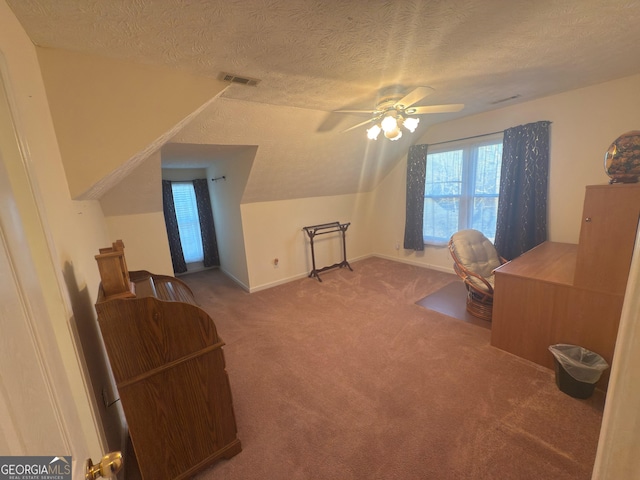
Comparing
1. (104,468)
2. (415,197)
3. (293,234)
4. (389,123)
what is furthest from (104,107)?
(415,197)

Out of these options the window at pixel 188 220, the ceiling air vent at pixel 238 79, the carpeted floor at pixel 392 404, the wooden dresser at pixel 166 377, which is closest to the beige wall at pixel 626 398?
the carpeted floor at pixel 392 404

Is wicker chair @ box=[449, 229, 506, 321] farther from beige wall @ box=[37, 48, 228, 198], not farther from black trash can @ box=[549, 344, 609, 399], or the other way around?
beige wall @ box=[37, 48, 228, 198]

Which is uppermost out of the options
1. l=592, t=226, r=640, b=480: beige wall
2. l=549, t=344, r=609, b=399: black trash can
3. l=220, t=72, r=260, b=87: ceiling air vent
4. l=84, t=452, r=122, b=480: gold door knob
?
l=220, t=72, r=260, b=87: ceiling air vent

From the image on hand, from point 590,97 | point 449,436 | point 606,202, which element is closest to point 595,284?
point 606,202

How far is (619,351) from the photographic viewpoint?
48cm

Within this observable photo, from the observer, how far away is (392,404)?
1.80 metres

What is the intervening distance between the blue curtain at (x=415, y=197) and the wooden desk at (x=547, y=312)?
1.94m

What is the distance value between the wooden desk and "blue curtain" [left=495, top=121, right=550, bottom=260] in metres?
0.72

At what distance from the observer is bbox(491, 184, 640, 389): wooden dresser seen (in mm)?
1651

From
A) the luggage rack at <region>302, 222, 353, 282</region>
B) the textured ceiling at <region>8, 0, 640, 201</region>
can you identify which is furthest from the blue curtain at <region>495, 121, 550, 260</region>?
the luggage rack at <region>302, 222, 353, 282</region>

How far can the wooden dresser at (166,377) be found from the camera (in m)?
1.17

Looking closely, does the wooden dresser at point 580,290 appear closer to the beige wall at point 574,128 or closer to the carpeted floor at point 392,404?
the carpeted floor at point 392,404

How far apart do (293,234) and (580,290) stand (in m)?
3.39

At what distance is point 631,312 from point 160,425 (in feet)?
5.85
